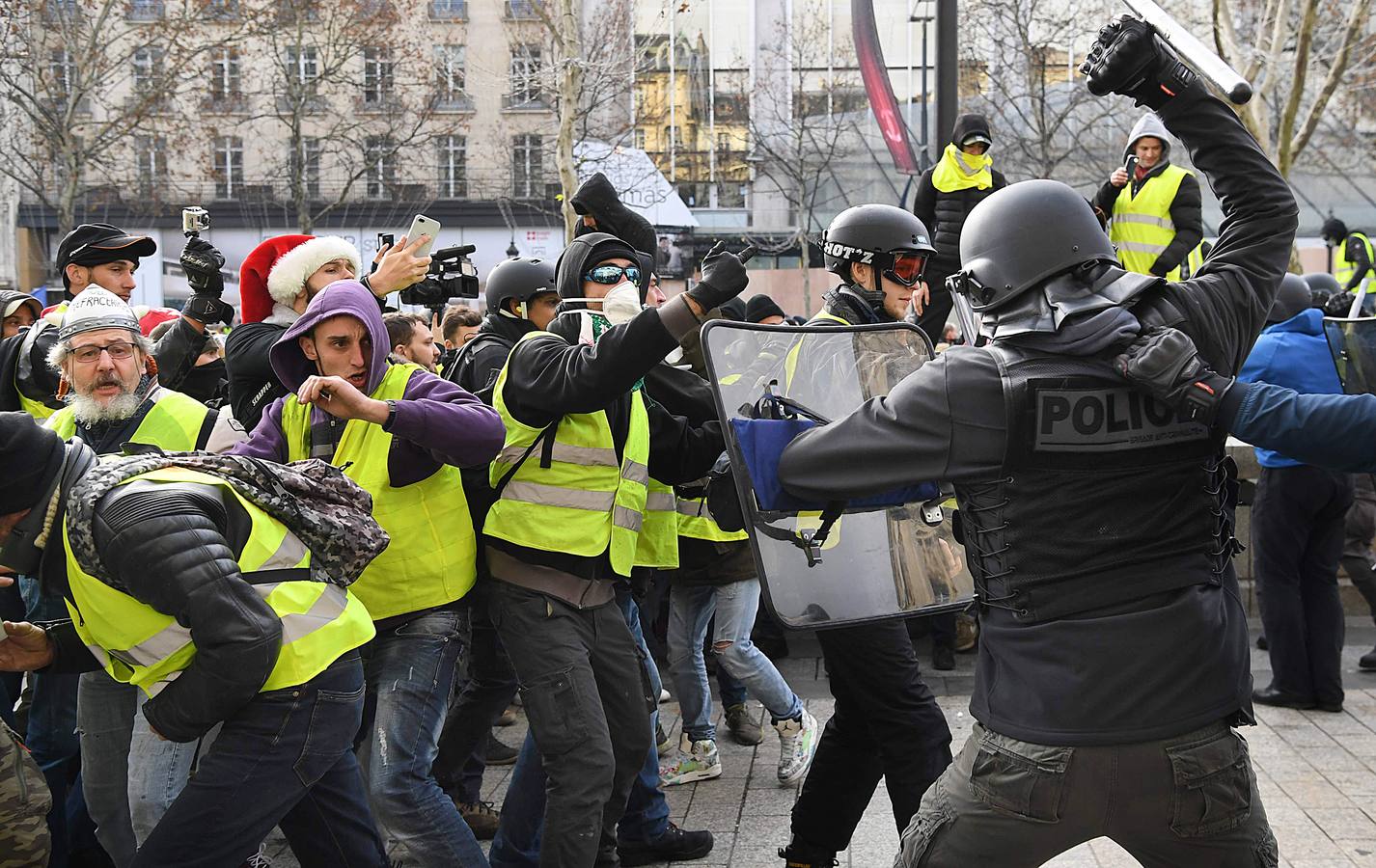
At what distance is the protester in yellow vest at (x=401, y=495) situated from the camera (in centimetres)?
368

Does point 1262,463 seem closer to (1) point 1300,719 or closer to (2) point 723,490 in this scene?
(1) point 1300,719

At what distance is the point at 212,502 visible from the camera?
3.00 meters

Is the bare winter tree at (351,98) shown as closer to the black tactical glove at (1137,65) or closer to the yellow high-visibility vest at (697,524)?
the yellow high-visibility vest at (697,524)

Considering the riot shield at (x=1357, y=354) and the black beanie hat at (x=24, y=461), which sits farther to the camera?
the riot shield at (x=1357, y=354)

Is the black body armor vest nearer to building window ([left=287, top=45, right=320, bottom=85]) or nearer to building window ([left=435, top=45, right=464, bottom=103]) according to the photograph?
building window ([left=287, top=45, right=320, bottom=85])

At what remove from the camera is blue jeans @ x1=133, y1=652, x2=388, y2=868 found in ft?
9.95

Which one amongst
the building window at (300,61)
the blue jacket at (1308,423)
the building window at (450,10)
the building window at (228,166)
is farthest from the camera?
the building window at (228,166)

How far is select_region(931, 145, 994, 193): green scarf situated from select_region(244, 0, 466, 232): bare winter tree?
22.4 m

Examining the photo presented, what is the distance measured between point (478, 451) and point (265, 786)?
1.07m

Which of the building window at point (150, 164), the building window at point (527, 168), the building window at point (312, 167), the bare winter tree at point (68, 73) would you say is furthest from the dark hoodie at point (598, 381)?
the building window at point (527, 168)

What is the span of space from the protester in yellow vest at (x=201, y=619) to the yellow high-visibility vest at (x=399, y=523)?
54cm

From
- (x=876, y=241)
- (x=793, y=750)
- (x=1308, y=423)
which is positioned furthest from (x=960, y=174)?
(x=1308, y=423)

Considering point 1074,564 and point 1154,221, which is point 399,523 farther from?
point 1154,221

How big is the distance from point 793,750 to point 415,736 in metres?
2.28
